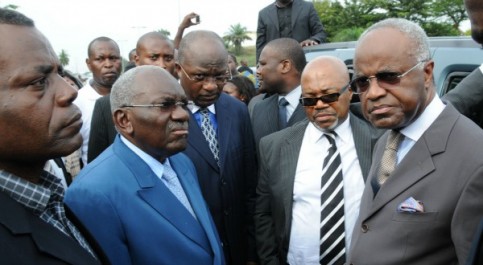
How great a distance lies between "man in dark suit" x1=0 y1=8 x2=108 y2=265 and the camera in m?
1.29

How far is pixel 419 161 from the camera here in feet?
6.15

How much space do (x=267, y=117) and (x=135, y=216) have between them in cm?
207

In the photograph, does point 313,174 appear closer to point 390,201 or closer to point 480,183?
point 390,201

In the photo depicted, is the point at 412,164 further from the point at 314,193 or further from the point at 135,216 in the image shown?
the point at 135,216

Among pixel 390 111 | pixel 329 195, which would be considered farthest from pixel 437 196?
pixel 329 195

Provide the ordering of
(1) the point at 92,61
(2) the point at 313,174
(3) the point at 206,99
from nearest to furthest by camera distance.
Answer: (2) the point at 313,174, (3) the point at 206,99, (1) the point at 92,61

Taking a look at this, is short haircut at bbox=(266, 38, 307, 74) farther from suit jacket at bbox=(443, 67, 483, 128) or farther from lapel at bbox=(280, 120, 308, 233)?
suit jacket at bbox=(443, 67, 483, 128)

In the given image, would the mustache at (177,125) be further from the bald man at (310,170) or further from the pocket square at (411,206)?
the pocket square at (411,206)

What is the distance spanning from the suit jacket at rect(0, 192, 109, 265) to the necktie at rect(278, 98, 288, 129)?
2.62 metres

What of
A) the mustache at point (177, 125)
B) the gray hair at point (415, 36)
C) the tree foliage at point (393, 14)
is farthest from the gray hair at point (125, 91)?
the tree foliage at point (393, 14)

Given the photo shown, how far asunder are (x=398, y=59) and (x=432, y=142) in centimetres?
39

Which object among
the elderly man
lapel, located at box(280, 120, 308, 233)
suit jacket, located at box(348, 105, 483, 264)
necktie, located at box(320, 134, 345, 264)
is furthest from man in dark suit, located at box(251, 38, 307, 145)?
suit jacket, located at box(348, 105, 483, 264)

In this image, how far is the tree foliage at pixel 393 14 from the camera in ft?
129

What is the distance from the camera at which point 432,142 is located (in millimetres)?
1879
